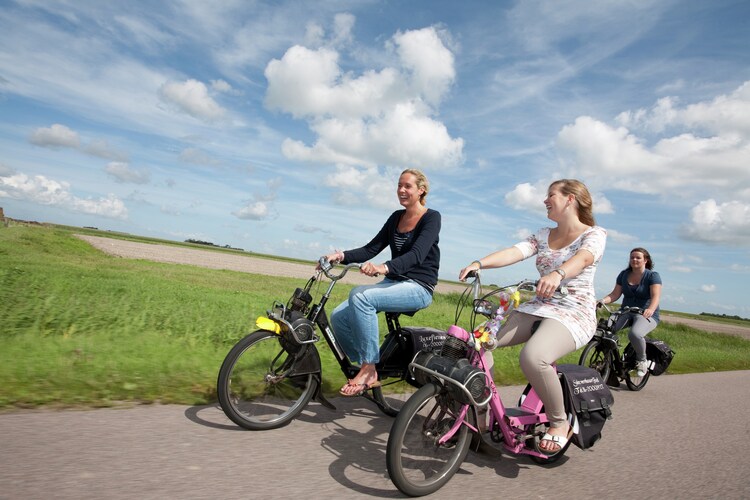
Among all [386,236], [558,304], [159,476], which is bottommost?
[159,476]

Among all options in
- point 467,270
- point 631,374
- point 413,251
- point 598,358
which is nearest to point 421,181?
point 413,251

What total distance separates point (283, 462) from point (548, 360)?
188 cm

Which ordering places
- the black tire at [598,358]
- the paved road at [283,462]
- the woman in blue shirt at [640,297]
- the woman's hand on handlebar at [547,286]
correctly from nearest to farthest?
the paved road at [283,462], the woman's hand on handlebar at [547,286], the black tire at [598,358], the woman in blue shirt at [640,297]

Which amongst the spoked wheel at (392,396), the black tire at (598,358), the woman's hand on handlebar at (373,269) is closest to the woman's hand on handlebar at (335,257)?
the woman's hand on handlebar at (373,269)

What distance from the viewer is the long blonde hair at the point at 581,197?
3.73 meters

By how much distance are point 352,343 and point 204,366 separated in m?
1.64

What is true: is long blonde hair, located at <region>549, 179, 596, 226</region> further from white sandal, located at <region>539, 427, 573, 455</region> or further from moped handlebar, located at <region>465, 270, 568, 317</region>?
white sandal, located at <region>539, 427, 573, 455</region>

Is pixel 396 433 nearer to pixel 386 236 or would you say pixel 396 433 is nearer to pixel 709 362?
pixel 386 236

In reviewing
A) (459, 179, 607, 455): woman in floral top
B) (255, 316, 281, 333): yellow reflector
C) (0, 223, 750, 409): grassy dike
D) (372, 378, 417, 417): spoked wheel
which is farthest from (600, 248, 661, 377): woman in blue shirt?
(255, 316, 281, 333): yellow reflector

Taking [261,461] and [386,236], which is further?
[386,236]

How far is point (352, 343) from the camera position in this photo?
14.8ft

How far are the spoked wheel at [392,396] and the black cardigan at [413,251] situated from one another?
3.49ft

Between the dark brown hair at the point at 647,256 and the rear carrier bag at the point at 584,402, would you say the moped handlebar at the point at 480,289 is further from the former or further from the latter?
the dark brown hair at the point at 647,256

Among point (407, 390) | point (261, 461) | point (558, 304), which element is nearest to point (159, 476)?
point (261, 461)
